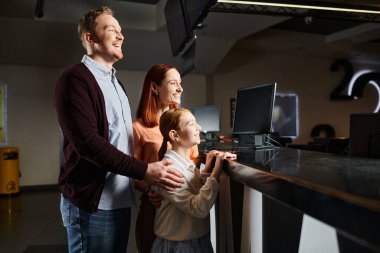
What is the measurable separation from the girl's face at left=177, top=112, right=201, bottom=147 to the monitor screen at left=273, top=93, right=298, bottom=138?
7076 millimetres

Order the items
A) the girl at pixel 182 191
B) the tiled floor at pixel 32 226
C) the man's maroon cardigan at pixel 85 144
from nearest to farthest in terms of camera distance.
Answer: the man's maroon cardigan at pixel 85 144 → the girl at pixel 182 191 → the tiled floor at pixel 32 226

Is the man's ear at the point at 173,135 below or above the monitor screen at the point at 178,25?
below

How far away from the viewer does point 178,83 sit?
155cm

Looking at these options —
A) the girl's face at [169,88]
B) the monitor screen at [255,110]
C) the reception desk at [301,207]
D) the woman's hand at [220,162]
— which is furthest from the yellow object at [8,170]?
the woman's hand at [220,162]

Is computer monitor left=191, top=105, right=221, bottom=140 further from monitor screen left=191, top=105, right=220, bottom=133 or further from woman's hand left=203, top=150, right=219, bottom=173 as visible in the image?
woman's hand left=203, top=150, right=219, bottom=173

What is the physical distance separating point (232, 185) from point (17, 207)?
4395 mm

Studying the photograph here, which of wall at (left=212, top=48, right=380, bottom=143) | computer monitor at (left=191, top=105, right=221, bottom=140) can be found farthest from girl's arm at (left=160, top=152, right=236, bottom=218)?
wall at (left=212, top=48, right=380, bottom=143)

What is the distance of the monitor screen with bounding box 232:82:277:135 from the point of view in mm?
1796

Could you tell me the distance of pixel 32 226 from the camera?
3.92 meters

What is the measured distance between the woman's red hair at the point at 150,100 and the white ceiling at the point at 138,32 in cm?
384

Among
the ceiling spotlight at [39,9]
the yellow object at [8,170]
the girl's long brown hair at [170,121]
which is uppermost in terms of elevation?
the ceiling spotlight at [39,9]

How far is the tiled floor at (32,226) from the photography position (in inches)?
128

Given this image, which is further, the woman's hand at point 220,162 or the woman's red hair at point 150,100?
the woman's red hair at point 150,100

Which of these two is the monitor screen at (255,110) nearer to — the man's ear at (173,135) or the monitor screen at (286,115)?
the man's ear at (173,135)
